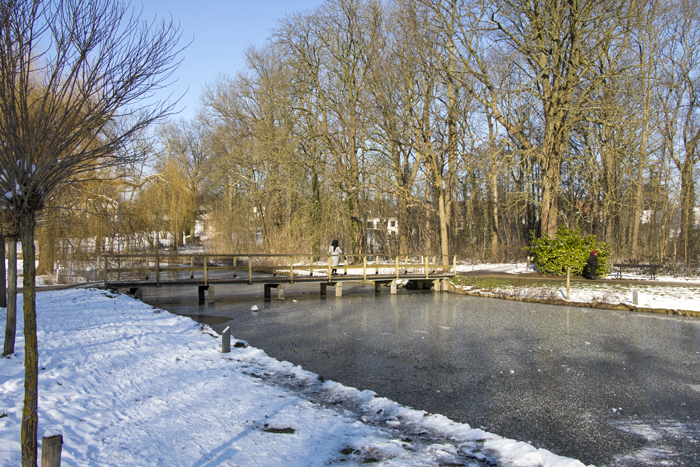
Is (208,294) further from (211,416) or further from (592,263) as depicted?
(592,263)

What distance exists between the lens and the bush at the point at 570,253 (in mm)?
20562

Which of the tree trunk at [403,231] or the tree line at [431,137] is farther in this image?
the tree trunk at [403,231]

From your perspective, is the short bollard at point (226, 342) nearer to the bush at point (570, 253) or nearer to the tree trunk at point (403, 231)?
the bush at point (570, 253)

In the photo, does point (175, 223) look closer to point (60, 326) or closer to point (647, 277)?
point (60, 326)

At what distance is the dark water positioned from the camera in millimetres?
5867

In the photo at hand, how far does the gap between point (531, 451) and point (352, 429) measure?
1850 mm

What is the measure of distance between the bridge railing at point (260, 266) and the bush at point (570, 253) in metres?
4.44

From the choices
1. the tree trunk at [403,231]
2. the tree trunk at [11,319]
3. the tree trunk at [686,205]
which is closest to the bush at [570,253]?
the tree trunk at [686,205]

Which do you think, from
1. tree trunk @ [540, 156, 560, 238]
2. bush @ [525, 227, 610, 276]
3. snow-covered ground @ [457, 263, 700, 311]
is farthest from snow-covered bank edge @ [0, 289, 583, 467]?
tree trunk @ [540, 156, 560, 238]

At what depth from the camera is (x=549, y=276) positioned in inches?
834

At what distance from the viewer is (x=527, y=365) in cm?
899

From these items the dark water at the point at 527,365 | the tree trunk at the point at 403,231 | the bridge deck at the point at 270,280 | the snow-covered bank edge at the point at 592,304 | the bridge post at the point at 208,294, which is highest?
the tree trunk at the point at 403,231

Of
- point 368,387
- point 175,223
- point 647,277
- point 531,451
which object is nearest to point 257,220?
point 175,223

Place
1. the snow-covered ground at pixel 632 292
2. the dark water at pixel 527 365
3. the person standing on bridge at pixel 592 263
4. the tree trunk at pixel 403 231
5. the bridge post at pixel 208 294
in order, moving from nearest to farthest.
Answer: the dark water at pixel 527 365 < the snow-covered ground at pixel 632 292 < the bridge post at pixel 208 294 < the person standing on bridge at pixel 592 263 < the tree trunk at pixel 403 231
